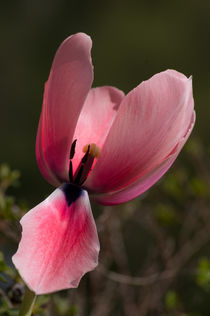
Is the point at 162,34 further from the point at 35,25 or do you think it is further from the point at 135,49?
the point at 35,25

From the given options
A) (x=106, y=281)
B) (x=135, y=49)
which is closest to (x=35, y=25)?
(x=135, y=49)

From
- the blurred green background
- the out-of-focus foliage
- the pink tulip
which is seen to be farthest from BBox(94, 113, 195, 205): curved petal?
the blurred green background

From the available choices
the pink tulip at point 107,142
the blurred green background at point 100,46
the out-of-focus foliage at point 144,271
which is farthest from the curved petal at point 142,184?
the blurred green background at point 100,46

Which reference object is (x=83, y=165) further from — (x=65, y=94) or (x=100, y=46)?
(x=100, y=46)

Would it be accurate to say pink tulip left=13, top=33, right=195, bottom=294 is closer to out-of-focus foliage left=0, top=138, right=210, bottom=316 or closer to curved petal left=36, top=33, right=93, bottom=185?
curved petal left=36, top=33, right=93, bottom=185

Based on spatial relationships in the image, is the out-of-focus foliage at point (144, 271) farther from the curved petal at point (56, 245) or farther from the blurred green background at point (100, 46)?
the blurred green background at point (100, 46)
